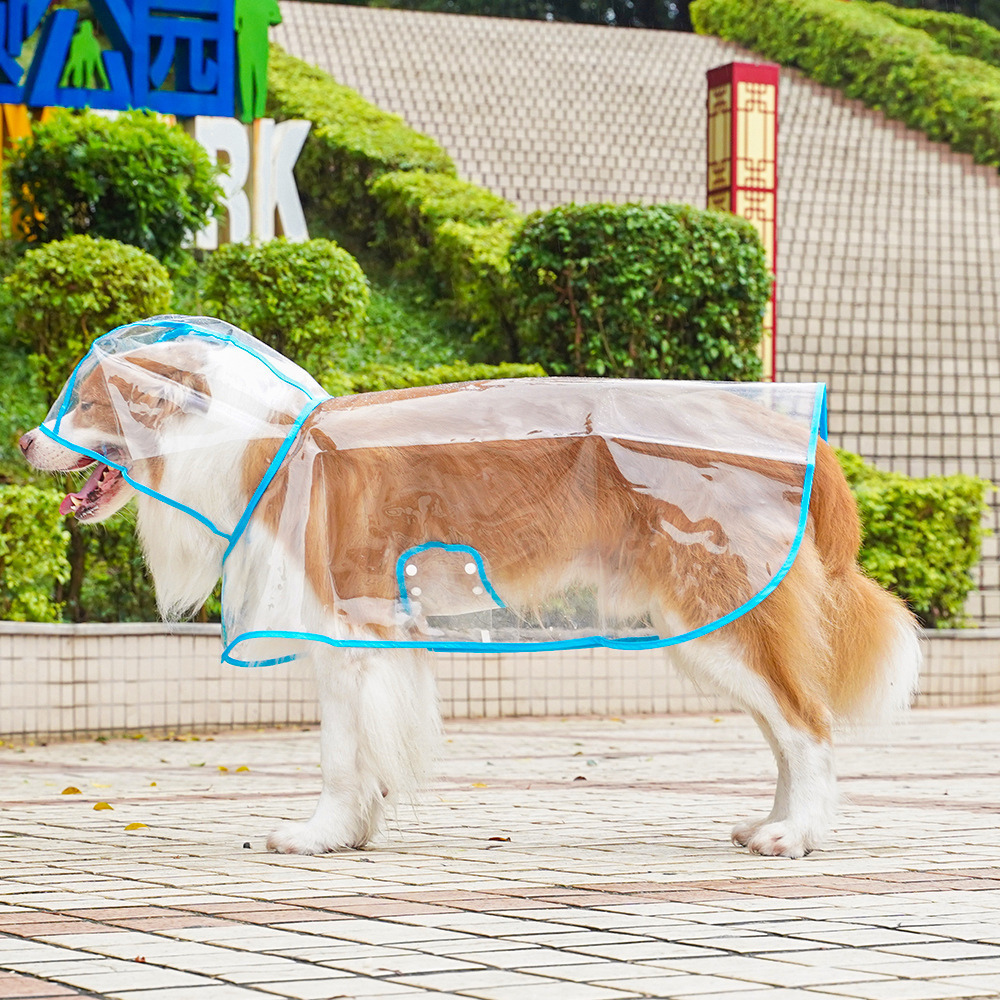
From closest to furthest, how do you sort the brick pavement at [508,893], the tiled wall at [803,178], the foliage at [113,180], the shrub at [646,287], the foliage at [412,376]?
1. the brick pavement at [508,893]
2. the foliage at [412,376]
3. the foliage at [113,180]
4. the shrub at [646,287]
5. the tiled wall at [803,178]

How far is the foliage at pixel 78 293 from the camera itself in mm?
9773

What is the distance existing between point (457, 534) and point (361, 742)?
2.25 feet

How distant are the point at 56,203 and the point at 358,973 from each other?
389 inches

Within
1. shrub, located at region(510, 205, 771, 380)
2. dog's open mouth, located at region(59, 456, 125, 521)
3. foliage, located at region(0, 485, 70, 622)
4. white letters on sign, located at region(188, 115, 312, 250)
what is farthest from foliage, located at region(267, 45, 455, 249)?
dog's open mouth, located at region(59, 456, 125, 521)

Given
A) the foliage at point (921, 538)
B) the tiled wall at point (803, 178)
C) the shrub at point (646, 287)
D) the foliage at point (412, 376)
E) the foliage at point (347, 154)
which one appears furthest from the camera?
the foliage at point (347, 154)

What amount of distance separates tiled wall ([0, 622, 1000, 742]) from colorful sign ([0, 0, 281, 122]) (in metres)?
5.52

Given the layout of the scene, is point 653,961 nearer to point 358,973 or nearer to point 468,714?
point 358,973

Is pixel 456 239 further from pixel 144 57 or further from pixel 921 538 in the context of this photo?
pixel 921 538

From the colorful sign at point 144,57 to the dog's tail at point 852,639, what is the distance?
9244mm

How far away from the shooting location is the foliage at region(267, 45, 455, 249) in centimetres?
1705

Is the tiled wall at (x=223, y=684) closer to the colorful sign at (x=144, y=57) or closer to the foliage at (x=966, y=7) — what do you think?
the colorful sign at (x=144, y=57)

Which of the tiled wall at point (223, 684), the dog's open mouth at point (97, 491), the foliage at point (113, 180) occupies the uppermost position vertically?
the foliage at point (113, 180)

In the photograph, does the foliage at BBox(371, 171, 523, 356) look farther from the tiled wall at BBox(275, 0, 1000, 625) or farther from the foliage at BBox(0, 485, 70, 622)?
the foliage at BBox(0, 485, 70, 622)

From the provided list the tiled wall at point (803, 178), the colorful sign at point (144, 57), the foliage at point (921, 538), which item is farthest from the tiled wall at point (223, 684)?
the colorful sign at point (144, 57)
